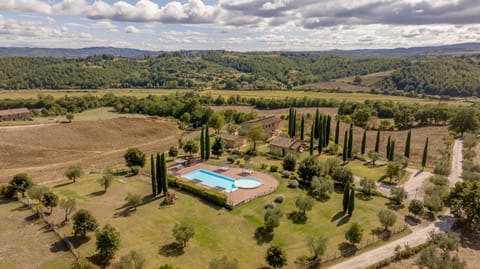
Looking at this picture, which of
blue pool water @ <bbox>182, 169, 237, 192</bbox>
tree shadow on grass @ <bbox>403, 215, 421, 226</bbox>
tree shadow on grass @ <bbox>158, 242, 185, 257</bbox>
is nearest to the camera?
tree shadow on grass @ <bbox>158, 242, 185, 257</bbox>

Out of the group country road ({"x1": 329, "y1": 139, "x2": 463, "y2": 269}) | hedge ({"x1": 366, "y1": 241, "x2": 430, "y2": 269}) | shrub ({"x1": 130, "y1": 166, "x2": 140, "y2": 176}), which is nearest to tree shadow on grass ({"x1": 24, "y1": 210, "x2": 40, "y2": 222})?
shrub ({"x1": 130, "y1": 166, "x2": 140, "y2": 176})

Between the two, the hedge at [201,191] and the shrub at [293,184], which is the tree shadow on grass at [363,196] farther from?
the hedge at [201,191]

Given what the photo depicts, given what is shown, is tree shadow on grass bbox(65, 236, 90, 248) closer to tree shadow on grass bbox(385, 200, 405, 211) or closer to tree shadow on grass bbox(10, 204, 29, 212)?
tree shadow on grass bbox(10, 204, 29, 212)

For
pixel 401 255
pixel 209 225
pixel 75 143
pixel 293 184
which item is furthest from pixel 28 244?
pixel 75 143

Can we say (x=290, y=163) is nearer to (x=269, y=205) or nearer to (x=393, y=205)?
(x=269, y=205)

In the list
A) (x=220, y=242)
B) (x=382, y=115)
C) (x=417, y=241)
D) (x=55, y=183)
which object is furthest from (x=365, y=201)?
(x=382, y=115)

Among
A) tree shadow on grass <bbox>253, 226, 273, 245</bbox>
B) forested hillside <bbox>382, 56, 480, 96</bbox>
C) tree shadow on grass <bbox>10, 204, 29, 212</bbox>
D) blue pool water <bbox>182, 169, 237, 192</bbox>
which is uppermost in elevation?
forested hillside <bbox>382, 56, 480, 96</bbox>

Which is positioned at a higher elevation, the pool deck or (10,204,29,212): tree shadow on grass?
(10,204,29,212): tree shadow on grass

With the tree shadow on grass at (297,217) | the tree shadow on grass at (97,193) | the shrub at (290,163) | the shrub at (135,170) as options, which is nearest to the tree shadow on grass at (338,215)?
the tree shadow on grass at (297,217)
